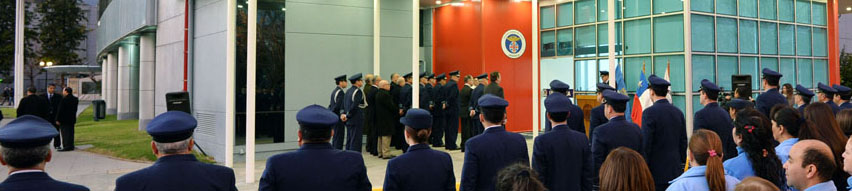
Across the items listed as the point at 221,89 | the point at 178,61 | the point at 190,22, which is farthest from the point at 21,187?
the point at 178,61

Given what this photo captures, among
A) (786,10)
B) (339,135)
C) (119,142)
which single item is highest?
(786,10)

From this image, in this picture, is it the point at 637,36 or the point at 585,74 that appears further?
the point at 585,74

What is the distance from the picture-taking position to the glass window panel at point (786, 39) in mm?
14500

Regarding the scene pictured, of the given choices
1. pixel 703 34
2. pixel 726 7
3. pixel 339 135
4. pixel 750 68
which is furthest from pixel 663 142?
pixel 750 68

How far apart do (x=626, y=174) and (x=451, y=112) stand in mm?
9102

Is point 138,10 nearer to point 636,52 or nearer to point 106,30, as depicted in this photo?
point 106,30

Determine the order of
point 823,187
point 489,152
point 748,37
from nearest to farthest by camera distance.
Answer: point 823,187 < point 489,152 < point 748,37

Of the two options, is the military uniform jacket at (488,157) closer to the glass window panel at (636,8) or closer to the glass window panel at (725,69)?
the glass window panel at (636,8)

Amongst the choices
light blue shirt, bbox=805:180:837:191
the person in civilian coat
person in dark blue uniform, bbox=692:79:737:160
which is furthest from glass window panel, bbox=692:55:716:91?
the person in civilian coat

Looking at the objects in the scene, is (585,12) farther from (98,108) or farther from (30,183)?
(98,108)

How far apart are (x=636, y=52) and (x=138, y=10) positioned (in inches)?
552

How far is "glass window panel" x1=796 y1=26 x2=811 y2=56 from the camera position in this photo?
1501 cm

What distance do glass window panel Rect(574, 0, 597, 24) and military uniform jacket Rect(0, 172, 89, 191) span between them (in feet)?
43.7

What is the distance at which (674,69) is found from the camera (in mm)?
12648
